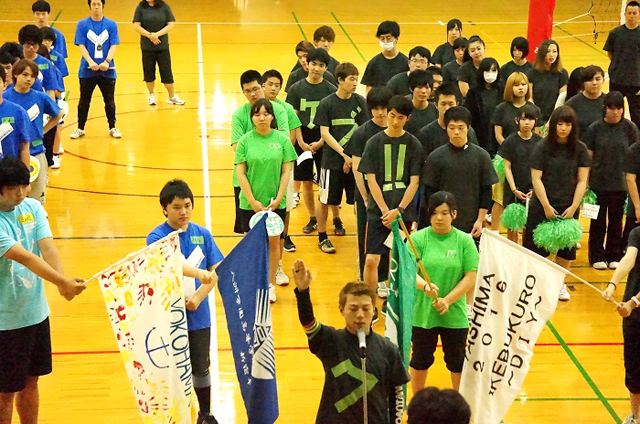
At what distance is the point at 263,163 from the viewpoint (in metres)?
8.34

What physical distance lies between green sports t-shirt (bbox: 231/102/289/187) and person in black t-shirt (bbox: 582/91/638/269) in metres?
3.09

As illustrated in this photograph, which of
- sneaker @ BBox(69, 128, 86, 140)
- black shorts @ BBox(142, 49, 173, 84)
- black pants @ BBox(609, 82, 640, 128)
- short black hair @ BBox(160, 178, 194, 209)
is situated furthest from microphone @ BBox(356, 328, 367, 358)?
black shorts @ BBox(142, 49, 173, 84)

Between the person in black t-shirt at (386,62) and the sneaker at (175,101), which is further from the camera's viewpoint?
the sneaker at (175,101)

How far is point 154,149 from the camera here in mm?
13570

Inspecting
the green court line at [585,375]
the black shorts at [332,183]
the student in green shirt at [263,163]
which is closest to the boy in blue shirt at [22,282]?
the student in green shirt at [263,163]

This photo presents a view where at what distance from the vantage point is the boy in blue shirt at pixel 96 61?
13.8 meters

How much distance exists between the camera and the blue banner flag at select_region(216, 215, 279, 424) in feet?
19.1

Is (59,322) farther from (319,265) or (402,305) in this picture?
(402,305)

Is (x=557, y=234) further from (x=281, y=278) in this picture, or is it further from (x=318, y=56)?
(x=318, y=56)

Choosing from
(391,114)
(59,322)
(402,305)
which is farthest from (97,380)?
(391,114)

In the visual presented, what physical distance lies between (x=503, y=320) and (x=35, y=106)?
5.64 meters

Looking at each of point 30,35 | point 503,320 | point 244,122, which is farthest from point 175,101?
point 503,320

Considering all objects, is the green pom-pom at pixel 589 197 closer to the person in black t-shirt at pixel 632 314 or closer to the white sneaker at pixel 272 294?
the person in black t-shirt at pixel 632 314

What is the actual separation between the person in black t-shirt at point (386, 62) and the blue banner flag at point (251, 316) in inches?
239
